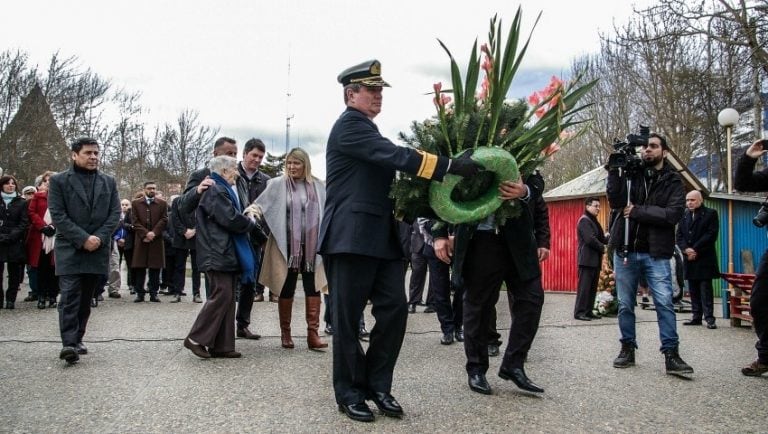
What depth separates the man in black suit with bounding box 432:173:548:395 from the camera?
4.64 m

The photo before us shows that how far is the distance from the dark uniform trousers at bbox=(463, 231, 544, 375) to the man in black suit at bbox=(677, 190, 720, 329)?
5477mm

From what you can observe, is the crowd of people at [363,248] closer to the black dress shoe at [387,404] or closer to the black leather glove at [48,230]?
the black dress shoe at [387,404]

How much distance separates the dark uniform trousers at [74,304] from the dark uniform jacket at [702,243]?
805 cm

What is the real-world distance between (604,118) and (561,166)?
5.24m

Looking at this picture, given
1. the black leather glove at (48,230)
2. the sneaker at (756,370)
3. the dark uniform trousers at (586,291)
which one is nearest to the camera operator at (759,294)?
the sneaker at (756,370)

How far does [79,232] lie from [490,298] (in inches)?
144

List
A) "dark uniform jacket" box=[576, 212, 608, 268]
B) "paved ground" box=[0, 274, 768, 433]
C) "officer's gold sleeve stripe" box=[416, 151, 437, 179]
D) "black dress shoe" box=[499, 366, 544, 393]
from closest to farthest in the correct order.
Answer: "paved ground" box=[0, 274, 768, 433] → "officer's gold sleeve stripe" box=[416, 151, 437, 179] → "black dress shoe" box=[499, 366, 544, 393] → "dark uniform jacket" box=[576, 212, 608, 268]

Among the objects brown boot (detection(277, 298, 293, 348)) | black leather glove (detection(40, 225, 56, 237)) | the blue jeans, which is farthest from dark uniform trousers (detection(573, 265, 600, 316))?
black leather glove (detection(40, 225, 56, 237))

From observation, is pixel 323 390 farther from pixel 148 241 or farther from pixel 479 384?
pixel 148 241

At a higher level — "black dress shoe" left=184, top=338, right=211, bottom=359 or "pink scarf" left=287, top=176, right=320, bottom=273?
"pink scarf" left=287, top=176, right=320, bottom=273

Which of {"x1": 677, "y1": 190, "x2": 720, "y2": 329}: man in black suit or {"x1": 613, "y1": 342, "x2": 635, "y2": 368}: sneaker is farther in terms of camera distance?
{"x1": 677, "y1": 190, "x2": 720, "y2": 329}: man in black suit

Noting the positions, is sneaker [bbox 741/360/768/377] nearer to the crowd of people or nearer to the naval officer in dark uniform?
the crowd of people

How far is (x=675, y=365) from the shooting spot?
5172mm

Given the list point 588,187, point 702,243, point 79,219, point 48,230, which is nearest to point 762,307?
point 702,243
